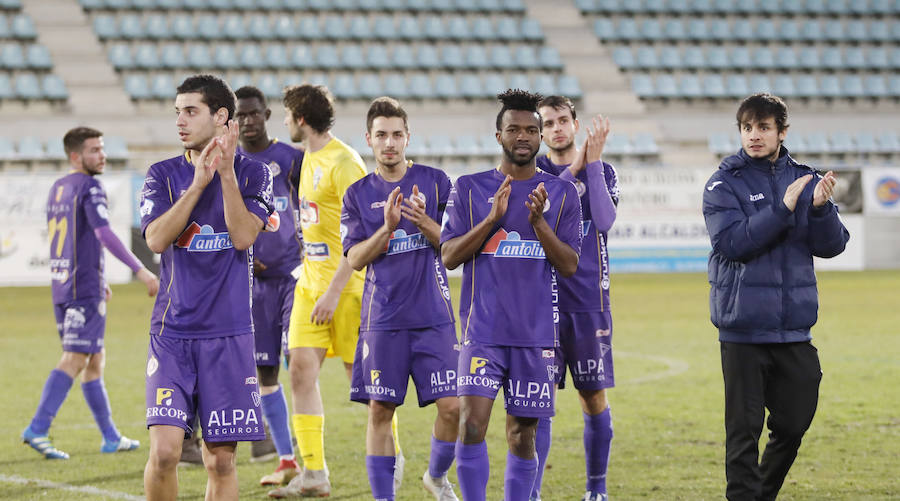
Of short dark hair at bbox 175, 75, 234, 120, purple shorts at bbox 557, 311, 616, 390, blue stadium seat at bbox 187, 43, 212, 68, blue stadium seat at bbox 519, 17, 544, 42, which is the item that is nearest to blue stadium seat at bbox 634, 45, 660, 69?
blue stadium seat at bbox 519, 17, 544, 42

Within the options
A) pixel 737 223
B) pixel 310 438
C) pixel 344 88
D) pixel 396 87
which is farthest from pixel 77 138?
pixel 396 87

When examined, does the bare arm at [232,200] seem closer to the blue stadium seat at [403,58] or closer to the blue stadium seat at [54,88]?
the blue stadium seat at [54,88]

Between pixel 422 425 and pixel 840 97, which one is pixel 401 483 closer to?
pixel 422 425

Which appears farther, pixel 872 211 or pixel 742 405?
pixel 872 211

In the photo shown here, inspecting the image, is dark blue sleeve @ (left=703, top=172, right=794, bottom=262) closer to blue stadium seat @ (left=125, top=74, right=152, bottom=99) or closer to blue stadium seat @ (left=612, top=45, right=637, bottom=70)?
blue stadium seat @ (left=125, top=74, right=152, bottom=99)

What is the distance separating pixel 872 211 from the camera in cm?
2192

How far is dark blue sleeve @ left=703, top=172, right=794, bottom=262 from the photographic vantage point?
4.75 meters

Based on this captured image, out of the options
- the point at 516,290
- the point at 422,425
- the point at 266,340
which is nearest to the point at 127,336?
the point at 422,425

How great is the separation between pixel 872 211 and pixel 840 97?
8.61 meters

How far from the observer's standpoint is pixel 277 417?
6477mm

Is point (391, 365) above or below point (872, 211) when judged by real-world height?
below

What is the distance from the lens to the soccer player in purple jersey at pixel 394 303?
525 cm

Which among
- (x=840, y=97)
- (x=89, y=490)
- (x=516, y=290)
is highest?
(x=840, y=97)

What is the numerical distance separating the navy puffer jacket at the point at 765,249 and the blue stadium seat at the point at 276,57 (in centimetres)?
2233
